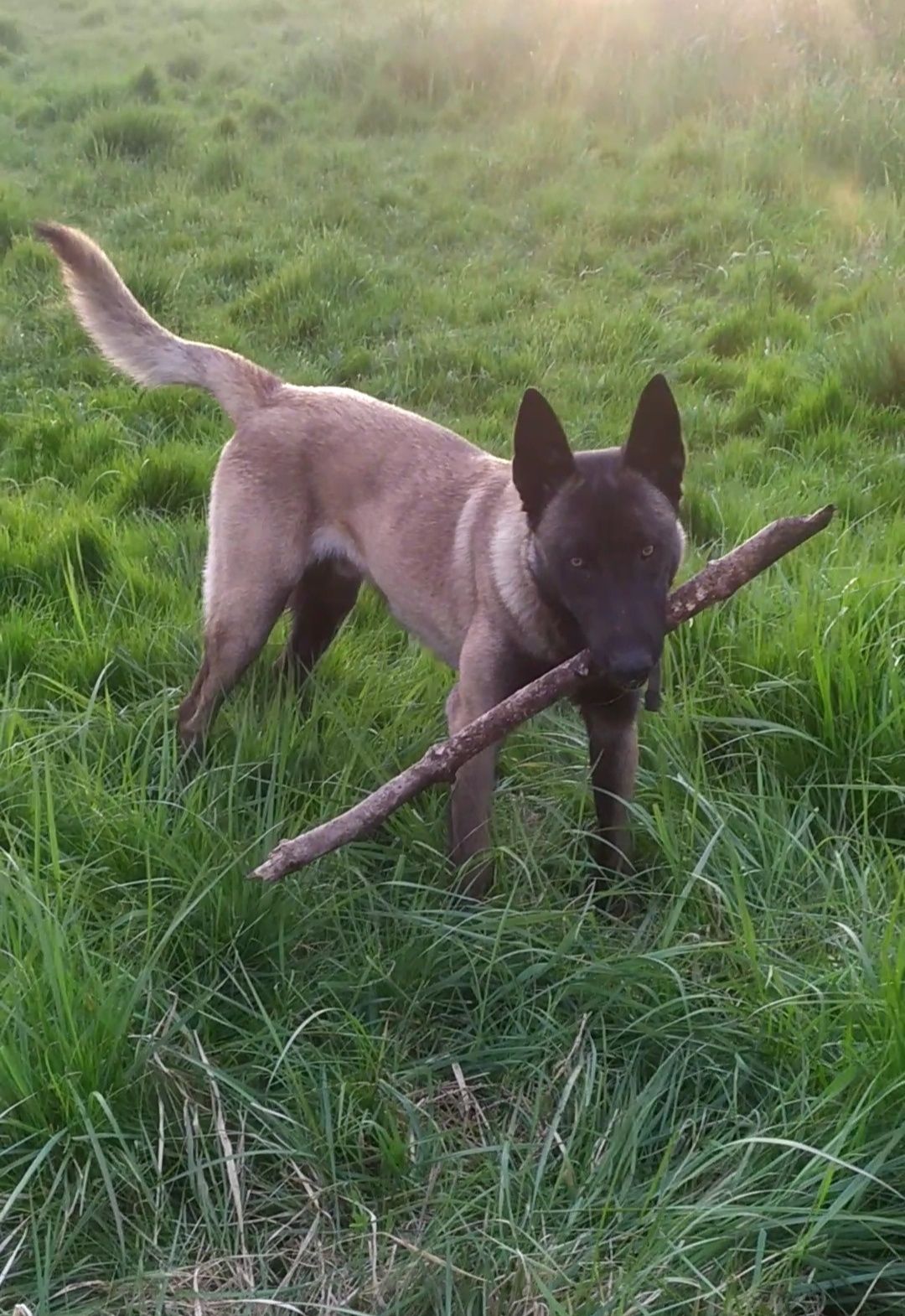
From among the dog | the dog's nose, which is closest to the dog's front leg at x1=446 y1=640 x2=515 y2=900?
the dog

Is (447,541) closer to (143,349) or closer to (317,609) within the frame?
(317,609)

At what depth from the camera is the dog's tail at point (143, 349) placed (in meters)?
3.34

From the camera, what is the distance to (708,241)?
20.7 ft

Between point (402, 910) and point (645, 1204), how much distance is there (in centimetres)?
79

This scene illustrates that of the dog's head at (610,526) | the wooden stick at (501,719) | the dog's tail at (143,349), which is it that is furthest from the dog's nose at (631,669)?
the dog's tail at (143,349)

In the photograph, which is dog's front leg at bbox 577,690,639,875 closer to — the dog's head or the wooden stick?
the dog's head

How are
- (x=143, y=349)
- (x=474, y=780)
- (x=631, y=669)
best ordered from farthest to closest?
(x=143, y=349), (x=474, y=780), (x=631, y=669)

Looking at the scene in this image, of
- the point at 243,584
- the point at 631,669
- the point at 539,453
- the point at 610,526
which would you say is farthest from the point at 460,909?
the point at 243,584

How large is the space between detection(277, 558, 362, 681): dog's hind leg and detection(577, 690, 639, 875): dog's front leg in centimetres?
103

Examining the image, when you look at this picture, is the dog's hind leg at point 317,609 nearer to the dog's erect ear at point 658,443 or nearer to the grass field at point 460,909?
the grass field at point 460,909

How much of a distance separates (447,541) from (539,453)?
64 cm

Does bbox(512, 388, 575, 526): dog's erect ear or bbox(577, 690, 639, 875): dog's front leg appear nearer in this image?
bbox(512, 388, 575, 526): dog's erect ear

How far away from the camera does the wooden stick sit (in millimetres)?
1963

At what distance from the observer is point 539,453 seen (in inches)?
94.7
